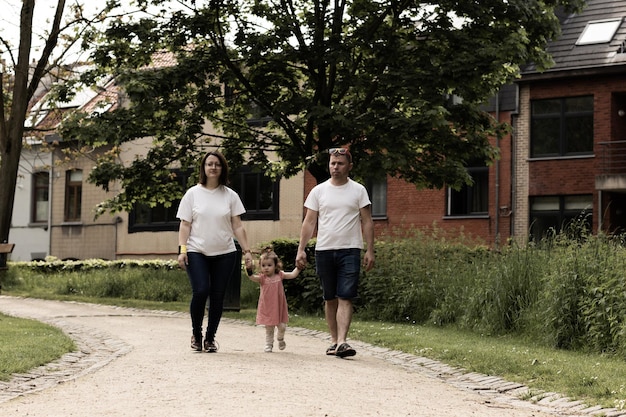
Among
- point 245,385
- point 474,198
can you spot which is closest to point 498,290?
point 245,385

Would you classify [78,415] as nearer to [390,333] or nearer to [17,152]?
[390,333]

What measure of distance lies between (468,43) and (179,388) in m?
13.2

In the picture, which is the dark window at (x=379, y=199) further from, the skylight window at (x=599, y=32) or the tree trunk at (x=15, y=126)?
the tree trunk at (x=15, y=126)

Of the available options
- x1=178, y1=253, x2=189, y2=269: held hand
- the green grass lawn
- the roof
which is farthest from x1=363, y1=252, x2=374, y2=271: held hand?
the roof

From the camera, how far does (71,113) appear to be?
71.9 ft

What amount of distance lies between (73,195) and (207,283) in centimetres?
3350

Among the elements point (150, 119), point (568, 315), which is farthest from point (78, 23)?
point (568, 315)

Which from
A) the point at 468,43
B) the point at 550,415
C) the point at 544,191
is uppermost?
the point at 468,43

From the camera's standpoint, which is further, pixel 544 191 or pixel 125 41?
pixel 544 191

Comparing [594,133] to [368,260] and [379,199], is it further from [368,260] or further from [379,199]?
[368,260]

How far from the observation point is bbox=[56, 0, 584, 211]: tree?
64.5 feet

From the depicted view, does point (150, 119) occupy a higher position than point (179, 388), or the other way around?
point (150, 119)

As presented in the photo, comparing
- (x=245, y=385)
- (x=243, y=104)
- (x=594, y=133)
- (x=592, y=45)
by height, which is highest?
(x=592, y=45)

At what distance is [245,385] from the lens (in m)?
8.36
